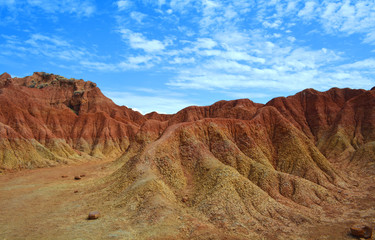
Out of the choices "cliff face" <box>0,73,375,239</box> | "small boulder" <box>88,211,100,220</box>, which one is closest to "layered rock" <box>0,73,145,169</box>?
"cliff face" <box>0,73,375,239</box>

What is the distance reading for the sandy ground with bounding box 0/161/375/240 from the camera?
15836mm

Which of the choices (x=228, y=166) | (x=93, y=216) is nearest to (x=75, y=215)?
(x=93, y=216)

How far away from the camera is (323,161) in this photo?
96.5 feet

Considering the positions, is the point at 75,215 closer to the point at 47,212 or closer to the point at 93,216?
the point at 93,216

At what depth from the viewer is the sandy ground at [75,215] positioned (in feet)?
52.0

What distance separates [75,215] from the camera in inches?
763

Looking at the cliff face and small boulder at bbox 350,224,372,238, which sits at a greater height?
the cliff face

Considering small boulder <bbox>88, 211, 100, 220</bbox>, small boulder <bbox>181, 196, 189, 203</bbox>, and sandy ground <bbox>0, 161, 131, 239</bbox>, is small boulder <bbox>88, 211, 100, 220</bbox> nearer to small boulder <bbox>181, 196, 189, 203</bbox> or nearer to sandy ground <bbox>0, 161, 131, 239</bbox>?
sandy ground <bbox>0, 161, 131, 239</bbox>

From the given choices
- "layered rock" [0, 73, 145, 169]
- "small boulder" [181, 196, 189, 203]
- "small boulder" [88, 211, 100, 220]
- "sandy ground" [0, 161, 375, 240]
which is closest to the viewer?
"sandy ground" [0, 161, 375, 240]

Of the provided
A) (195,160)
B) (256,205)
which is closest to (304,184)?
(256,205)

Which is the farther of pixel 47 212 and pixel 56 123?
pixel 56 123

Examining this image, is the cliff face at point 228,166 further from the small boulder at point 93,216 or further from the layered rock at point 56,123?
the small boulder at point 93,216

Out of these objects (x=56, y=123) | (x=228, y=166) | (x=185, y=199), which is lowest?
(x=185, y=199)

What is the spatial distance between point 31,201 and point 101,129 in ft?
177
